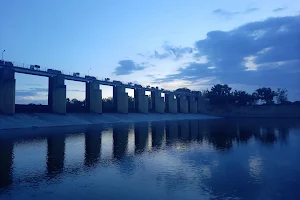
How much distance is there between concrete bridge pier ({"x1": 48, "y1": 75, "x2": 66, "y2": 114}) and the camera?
53431 mm

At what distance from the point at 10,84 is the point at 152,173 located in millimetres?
39610

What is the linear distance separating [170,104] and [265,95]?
53529mm

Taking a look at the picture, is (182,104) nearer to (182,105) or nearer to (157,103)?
(182,105)

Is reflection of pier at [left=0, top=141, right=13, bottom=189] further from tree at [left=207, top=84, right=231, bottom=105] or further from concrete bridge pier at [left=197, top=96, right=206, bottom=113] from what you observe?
tree at [left=207, top=84, right=231, bottom=105]

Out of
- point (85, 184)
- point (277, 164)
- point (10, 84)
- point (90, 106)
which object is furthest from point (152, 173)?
point (90, 106)

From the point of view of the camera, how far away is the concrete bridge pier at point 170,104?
99.6 m

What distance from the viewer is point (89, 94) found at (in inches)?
2554

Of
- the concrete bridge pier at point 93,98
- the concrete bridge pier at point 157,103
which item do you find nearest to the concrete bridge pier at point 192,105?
the concrete bridge pier at point 157,103

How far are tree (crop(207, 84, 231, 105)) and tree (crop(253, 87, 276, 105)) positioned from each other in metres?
13.1

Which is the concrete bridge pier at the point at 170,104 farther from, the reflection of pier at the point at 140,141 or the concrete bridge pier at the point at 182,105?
the reflection of pier at the point at 140,141

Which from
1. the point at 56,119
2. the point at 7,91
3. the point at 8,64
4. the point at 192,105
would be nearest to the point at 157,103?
the point at 192,105

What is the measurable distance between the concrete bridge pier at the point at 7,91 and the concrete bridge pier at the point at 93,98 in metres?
20.8

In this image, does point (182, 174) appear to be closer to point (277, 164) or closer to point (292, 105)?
point (277, 164)

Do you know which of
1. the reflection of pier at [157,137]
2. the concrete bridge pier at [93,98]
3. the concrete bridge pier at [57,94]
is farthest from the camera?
the concrete bridge pier at [93,98]
